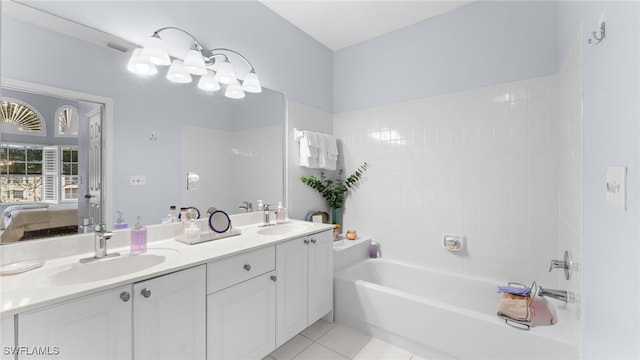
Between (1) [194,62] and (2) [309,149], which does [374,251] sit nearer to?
(2) [309,149]

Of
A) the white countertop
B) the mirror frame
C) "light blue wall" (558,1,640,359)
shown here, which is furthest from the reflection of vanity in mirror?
"light blue wall" (558,1,640,359)

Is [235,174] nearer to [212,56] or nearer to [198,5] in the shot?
[212,56]

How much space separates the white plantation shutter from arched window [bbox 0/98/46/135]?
9cm

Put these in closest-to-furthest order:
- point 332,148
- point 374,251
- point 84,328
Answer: point 84,328 < point 374,251 < point 332,148

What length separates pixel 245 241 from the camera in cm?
165

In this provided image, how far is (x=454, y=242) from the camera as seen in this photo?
230 centimetres

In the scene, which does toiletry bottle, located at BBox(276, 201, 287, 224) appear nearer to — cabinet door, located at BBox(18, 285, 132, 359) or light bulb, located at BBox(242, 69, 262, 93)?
light bulb, located at BBox(242, 69, 262, 93)

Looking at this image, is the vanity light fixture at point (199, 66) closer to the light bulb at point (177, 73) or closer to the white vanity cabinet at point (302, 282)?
the light bulb at point (177, 73)

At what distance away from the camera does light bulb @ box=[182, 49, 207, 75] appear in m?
1.70

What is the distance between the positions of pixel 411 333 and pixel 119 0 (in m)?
2.73

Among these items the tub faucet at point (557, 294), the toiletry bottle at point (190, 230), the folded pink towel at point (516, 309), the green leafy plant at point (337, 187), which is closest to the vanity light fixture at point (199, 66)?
the toiletry bottle at point (190, 230)

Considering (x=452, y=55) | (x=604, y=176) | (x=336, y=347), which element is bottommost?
(x=336, y=347)

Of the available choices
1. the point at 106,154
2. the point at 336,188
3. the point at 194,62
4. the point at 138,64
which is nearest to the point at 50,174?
the point at 106,154

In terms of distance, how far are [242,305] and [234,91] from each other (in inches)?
58.6
